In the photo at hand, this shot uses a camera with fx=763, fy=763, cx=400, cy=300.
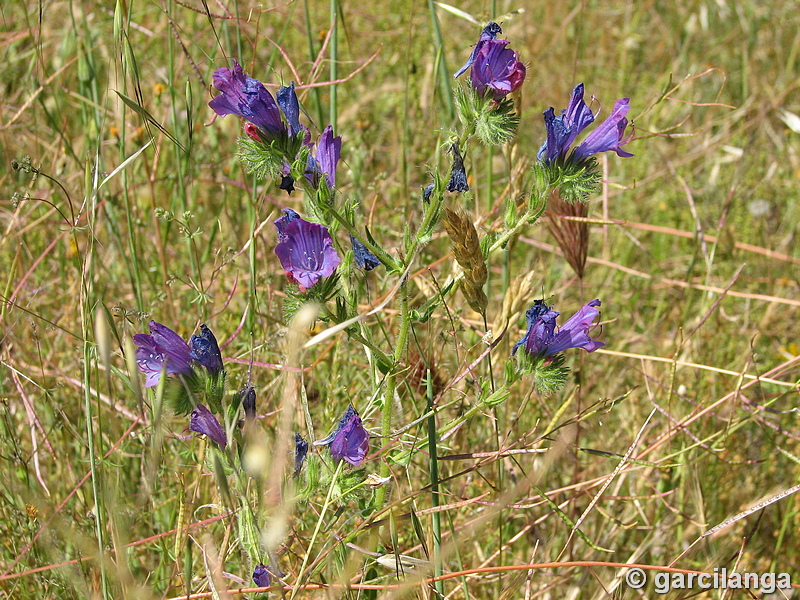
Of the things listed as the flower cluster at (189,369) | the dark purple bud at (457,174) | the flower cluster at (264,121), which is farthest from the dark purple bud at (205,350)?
the dark purple bud at (457,174)

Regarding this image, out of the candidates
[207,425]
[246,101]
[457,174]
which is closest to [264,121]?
[246,101]

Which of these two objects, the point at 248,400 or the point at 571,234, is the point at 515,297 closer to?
the point at 571,234

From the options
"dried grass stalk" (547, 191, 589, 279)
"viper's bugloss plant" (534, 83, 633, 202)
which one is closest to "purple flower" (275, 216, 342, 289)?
"viper's bugloss plant" (534, 83, 633, 202)

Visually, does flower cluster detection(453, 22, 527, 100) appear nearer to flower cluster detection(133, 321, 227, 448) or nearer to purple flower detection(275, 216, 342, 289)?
Answer: purple flower detection(275, 216, 342, 289)

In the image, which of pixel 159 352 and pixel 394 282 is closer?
pixel 159 352

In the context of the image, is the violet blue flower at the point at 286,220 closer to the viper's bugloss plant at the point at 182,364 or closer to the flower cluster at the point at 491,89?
the viper's bugloss plant at the point at 182,364

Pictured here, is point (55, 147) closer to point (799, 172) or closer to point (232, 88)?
point (232, 88)
